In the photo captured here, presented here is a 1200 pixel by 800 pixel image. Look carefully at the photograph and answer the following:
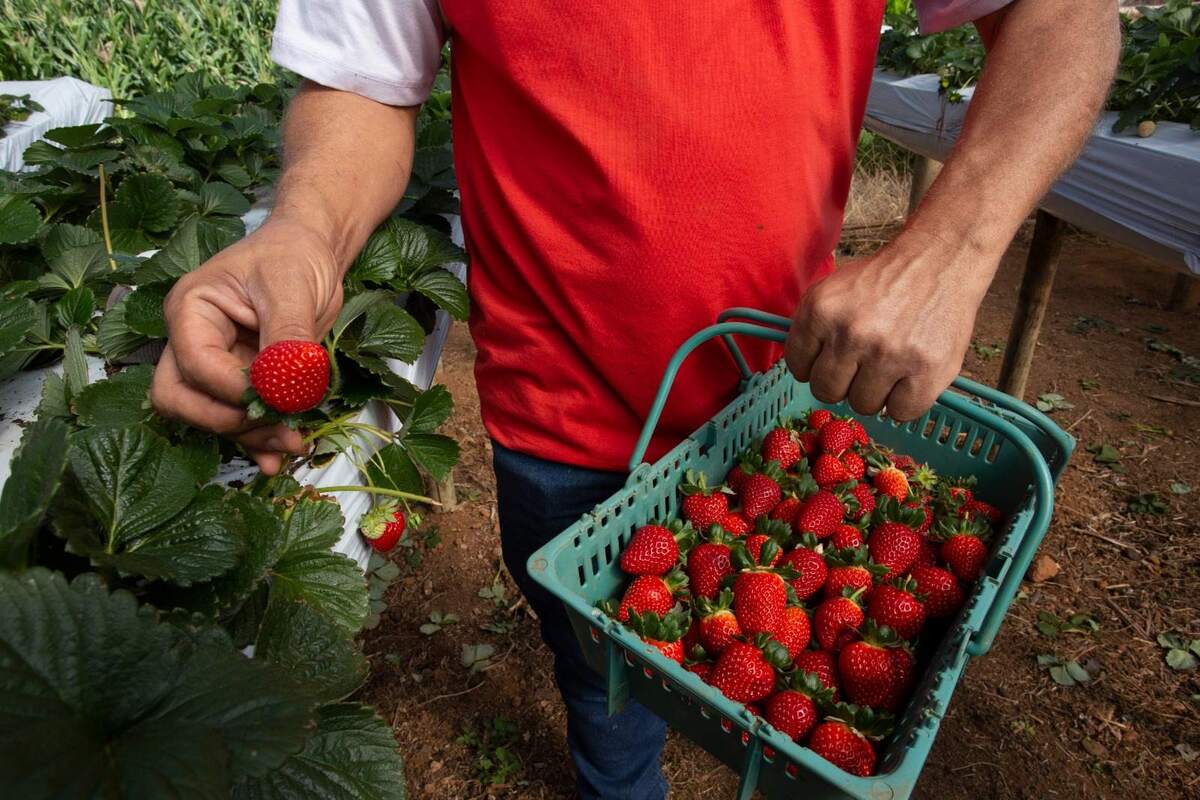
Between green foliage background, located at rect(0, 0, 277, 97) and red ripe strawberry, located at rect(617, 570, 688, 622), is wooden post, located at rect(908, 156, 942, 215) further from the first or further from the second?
red ripe strawberry, located at rect(617, 570, 688, 622)

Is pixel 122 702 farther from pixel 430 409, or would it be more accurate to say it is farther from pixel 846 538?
pixel 846 538

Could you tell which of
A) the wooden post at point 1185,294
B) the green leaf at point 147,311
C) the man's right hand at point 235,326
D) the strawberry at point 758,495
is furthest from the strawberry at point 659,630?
the wooden post at point 1185,294

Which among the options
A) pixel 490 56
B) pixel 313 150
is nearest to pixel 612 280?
pixel 490 56

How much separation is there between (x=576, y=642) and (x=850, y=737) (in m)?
0.61

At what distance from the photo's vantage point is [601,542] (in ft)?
3.07

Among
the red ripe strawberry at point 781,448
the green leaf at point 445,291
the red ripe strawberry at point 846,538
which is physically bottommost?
the red ripe strawberry at point 846,538

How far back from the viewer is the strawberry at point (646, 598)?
3.08 ft

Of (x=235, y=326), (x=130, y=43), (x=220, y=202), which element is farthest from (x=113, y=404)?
(x=130, y=43)

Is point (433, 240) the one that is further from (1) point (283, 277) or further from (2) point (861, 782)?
(2) point (861, 782)

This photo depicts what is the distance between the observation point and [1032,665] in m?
2.08

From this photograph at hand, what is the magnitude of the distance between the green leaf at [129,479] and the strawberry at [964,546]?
0.92m

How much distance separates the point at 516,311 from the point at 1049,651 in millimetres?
1855

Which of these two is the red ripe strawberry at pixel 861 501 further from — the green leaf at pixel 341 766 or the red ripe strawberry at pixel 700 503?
the green leaf at pixel 341 766

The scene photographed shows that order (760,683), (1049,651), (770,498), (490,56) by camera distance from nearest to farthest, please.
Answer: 1. (760,683)
2. (490,56)
3. (770,498)
4. (1049,651)
